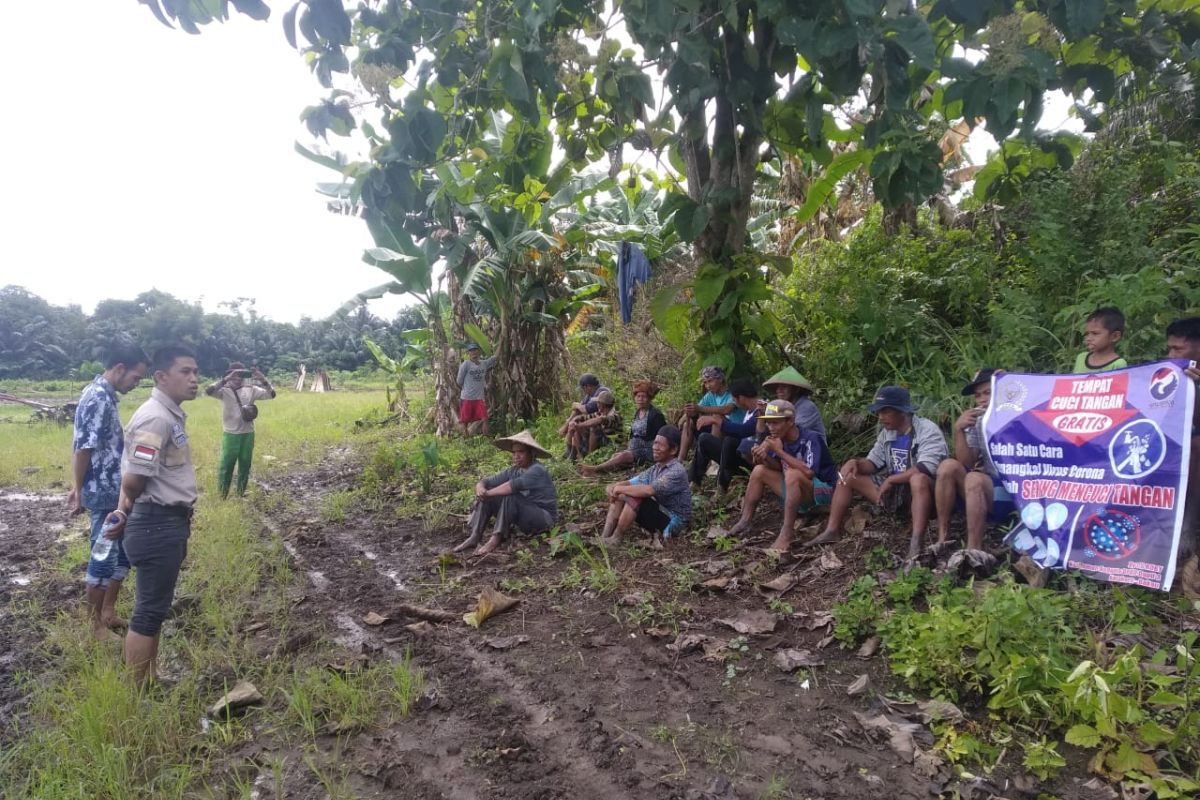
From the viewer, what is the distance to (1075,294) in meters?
5.65

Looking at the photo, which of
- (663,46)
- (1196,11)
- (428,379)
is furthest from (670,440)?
(428,379)

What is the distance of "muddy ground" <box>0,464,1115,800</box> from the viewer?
9.48ft

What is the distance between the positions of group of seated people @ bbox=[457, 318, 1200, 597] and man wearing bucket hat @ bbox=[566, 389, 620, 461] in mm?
885

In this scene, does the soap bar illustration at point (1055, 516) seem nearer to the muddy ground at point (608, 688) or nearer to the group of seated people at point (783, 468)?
the group of seated people at point (783, 468)

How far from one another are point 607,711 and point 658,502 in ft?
8.61

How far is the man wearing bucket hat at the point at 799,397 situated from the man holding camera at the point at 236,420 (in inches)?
220

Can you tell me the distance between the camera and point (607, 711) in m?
3.42

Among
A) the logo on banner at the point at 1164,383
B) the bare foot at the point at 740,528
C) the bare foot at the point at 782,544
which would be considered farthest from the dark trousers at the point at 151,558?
the logo on banner at the point at 1164,383

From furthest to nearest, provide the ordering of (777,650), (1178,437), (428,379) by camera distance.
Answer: (428,379) < (777,650) < (1178,437)

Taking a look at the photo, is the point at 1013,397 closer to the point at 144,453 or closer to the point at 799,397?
the point at 799,397

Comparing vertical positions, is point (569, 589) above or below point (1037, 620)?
below

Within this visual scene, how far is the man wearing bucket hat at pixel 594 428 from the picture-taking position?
8.55 meters

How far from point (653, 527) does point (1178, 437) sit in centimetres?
350

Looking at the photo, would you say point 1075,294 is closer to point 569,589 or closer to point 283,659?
point 569,589
